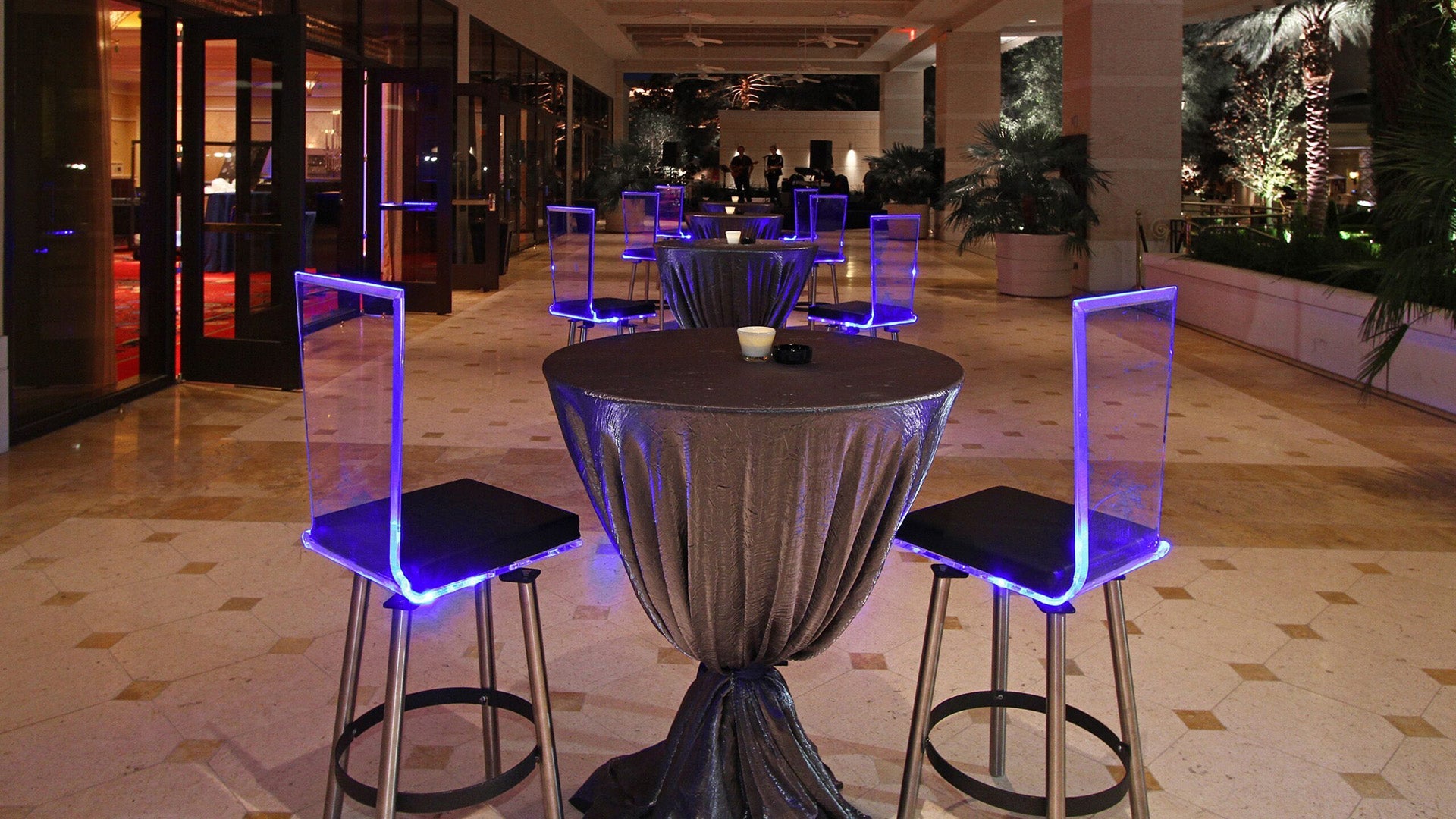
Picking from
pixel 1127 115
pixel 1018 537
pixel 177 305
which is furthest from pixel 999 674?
pixel 1127 115

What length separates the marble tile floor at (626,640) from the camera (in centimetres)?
265

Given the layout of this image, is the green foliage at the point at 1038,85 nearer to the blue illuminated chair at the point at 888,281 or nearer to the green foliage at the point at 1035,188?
the green foliage at the point at 1035,188

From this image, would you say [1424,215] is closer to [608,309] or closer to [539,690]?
[608,309]

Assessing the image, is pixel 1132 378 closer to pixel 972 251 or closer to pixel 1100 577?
pixel 1100 577

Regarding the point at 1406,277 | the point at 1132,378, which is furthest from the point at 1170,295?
the point at 1406,277

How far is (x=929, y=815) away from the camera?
253 centimetres

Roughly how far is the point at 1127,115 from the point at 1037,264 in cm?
194

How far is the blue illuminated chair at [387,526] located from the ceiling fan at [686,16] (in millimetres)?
14890

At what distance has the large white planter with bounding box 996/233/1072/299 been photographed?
40.4ft

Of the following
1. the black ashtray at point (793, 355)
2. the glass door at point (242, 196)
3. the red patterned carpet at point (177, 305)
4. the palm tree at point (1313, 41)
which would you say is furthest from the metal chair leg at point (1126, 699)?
the palm tree at point (1313, 41)

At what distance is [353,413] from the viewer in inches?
84.4

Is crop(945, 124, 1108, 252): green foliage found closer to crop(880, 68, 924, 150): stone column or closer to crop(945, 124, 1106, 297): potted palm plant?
crop(945, 124, 1106, 297): potted palm plant

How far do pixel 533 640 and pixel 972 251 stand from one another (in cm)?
1698

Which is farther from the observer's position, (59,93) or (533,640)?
(59,93)
